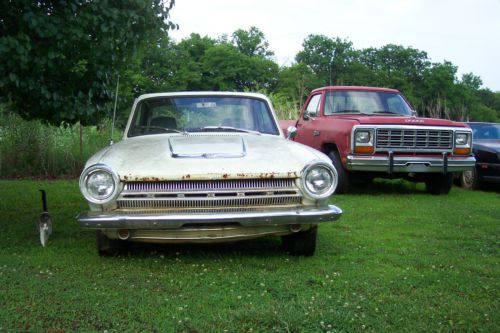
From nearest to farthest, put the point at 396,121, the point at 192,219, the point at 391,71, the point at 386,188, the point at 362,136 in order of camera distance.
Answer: the point at 192,219 < the point at 362,136 < the point at 396,121 < the point at 386,188 < the point at 391,71

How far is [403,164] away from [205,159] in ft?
16.9

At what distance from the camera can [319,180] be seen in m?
4.66

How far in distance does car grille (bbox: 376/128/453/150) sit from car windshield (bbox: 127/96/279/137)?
338cm

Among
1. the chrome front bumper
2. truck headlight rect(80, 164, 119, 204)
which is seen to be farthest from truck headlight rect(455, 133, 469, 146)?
truck headlight rect(80, 164, 119, 204)

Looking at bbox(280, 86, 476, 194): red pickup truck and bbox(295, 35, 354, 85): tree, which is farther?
bbox(295, 35, 354, 85): tree

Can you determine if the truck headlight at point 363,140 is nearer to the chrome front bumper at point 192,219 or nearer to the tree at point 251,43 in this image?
the chrome front bumper at point 192,219

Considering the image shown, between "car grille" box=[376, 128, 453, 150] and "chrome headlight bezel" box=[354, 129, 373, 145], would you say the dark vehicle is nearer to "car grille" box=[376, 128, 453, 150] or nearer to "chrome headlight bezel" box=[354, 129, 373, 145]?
"car grille" box=[376, 128, 453, 150]

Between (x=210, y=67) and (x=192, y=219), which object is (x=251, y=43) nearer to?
(x=210, y=67)

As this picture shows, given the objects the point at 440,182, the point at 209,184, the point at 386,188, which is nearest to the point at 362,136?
the point at 440,182

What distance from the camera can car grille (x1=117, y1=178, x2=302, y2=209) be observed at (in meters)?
4.41

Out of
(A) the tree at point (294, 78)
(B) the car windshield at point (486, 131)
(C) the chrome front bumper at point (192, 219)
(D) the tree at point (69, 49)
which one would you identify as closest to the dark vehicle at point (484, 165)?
(B) the car windshield at point (486, 131)

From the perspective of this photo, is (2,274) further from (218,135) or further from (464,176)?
(464,176)

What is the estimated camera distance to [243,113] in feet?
19.6

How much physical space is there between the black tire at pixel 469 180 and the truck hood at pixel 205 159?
21.7ft
